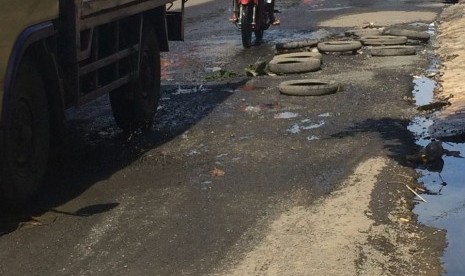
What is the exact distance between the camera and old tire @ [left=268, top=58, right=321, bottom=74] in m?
13.3

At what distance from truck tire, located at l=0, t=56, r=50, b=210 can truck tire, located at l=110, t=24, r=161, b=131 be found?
245 centimetres

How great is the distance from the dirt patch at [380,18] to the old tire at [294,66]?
23.2ft

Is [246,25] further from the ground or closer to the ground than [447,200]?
closer to the ground

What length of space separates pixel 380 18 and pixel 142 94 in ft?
43.1

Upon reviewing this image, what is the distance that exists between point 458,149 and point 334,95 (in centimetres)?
311

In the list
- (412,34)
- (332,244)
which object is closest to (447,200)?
(332,244)

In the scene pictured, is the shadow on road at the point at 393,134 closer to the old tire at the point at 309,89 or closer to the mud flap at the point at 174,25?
the old tire at the point at 309,89

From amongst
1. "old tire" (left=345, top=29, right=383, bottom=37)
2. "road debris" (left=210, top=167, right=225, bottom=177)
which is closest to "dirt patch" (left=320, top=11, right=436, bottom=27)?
"old tire" (left=345, top=29, right=383, bottom=37)

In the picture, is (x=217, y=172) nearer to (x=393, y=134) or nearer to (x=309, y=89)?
(x=393, y=134)

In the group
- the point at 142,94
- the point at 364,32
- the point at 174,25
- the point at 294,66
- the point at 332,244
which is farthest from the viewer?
the point at 364,32

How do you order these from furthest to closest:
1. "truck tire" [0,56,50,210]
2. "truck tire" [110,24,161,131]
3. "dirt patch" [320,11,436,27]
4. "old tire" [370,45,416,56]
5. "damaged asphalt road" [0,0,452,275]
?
"dirt patch" [320,11,436,27] < "old tire" [370,45,416,56] < "truck tire" [110,24,161,131] < "truck tire" [0,56,50,210] < "damaged asphalt road" [0,0,452,275]

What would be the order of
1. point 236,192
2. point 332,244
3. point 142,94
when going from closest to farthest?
1. point 332,244
2. point 236,192
3. point 142,94

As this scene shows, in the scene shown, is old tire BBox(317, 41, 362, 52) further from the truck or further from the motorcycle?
the truck

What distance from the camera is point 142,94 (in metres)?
9.75
